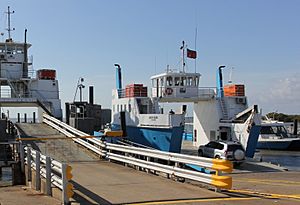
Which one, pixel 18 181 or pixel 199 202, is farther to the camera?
pixel 18 181

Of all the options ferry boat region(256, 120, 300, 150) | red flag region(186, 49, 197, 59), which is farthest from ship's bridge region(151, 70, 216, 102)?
ferry boat region(256, 120, 300, 150)

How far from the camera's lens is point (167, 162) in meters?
13.9

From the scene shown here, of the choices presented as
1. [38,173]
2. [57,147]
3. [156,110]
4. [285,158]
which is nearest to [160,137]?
[156,110]

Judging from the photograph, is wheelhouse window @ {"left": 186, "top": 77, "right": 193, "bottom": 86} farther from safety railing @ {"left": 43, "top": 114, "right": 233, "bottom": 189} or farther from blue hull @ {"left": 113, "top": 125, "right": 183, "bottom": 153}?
safety railing @ {"left": 43, "top": 114, "right": 233, "bottom": 189}

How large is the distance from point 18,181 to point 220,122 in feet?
63.7

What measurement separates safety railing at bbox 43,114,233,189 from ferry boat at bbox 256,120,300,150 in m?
23.2

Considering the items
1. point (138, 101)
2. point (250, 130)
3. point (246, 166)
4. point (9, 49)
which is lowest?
point (246, 166)

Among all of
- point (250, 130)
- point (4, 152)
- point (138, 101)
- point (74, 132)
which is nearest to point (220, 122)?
point (250, 130)

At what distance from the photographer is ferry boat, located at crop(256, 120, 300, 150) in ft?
130

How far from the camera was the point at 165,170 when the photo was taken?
12289 mm

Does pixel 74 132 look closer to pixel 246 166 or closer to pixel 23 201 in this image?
pixel 246 166

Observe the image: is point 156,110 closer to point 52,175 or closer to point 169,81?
point 169,81

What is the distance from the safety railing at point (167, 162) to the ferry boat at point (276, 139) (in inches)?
913

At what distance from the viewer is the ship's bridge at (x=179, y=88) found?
108 feet
